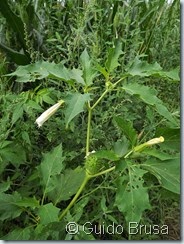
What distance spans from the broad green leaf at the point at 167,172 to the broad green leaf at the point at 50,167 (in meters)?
0.21

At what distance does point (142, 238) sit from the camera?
3.78 feet

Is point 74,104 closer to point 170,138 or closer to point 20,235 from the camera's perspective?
point 170,138

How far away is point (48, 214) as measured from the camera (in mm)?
933

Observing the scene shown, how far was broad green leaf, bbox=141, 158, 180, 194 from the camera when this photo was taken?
Result: 2.83 feet

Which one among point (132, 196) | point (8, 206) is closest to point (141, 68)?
point (132, 196)

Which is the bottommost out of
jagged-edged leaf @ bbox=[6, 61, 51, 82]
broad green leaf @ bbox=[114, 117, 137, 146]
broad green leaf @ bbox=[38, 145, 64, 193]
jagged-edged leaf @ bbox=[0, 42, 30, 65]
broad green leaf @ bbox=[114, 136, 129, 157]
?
broad green leaf @ bbox=[38, 145, 64, 193]

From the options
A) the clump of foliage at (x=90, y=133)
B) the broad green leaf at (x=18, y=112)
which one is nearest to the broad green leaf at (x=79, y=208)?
the clump of foliage at (x=90, y=133)

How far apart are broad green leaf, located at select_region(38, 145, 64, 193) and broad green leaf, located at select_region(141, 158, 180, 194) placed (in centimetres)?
21

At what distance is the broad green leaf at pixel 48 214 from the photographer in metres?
0.93

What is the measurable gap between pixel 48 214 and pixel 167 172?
0.26 m

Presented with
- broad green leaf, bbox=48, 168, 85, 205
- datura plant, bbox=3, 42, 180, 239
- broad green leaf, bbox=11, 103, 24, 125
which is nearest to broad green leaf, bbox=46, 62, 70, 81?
datura plant, bbox=3, 42, 180, 239

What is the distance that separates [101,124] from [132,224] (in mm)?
275

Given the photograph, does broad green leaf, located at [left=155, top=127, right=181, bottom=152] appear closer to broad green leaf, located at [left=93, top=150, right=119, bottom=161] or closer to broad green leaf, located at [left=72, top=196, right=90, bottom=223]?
broad green leaf, located at [left=93, top=150, right=119, bottom=161]

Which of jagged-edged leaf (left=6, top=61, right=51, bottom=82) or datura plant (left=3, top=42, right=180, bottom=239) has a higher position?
jagged-edged leaf (left=6, top=61, right=51, bottom=82)
